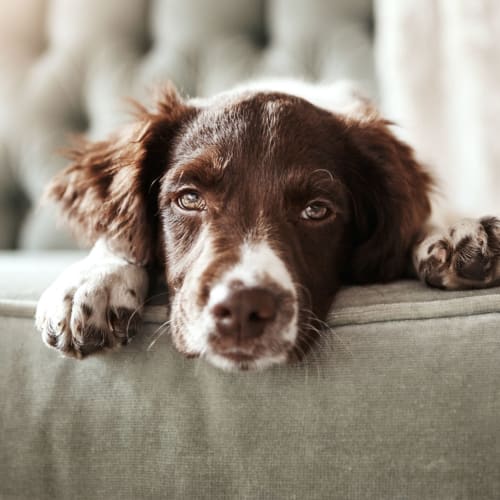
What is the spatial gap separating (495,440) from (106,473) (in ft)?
2.41

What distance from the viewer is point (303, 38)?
2.88 meters

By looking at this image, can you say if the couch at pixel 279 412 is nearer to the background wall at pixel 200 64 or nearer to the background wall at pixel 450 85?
the background wall at pixel 450 85

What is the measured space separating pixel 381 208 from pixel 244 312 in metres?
0.71

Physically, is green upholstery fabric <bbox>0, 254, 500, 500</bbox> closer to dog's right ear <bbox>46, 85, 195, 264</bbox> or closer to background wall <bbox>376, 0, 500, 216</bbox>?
dog's right ear <bbox>46, 85, 195, 264</bbox>

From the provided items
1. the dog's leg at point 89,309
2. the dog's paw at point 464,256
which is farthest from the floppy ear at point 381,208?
the dog's leg at point 89,309

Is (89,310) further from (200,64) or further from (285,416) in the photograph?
(200,64)

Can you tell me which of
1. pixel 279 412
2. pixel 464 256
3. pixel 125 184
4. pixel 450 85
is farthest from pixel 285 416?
pixel 450 85

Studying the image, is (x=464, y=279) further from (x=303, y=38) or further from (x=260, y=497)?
(x=303, y=38)

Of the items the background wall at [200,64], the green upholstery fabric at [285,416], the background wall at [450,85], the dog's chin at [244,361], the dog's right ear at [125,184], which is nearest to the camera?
the green upholstery fabric at [285,416]

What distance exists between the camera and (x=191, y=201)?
1511 mm

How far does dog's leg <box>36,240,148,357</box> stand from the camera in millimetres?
1226

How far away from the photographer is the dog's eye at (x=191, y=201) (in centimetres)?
149

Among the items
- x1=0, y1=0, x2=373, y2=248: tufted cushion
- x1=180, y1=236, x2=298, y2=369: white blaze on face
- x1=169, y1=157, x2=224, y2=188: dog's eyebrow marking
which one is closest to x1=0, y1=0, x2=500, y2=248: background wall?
x1=0, y1=0, x2=373, y2=248: tufted cushion

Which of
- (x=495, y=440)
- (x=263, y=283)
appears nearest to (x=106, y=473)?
(x=263, y=283)
